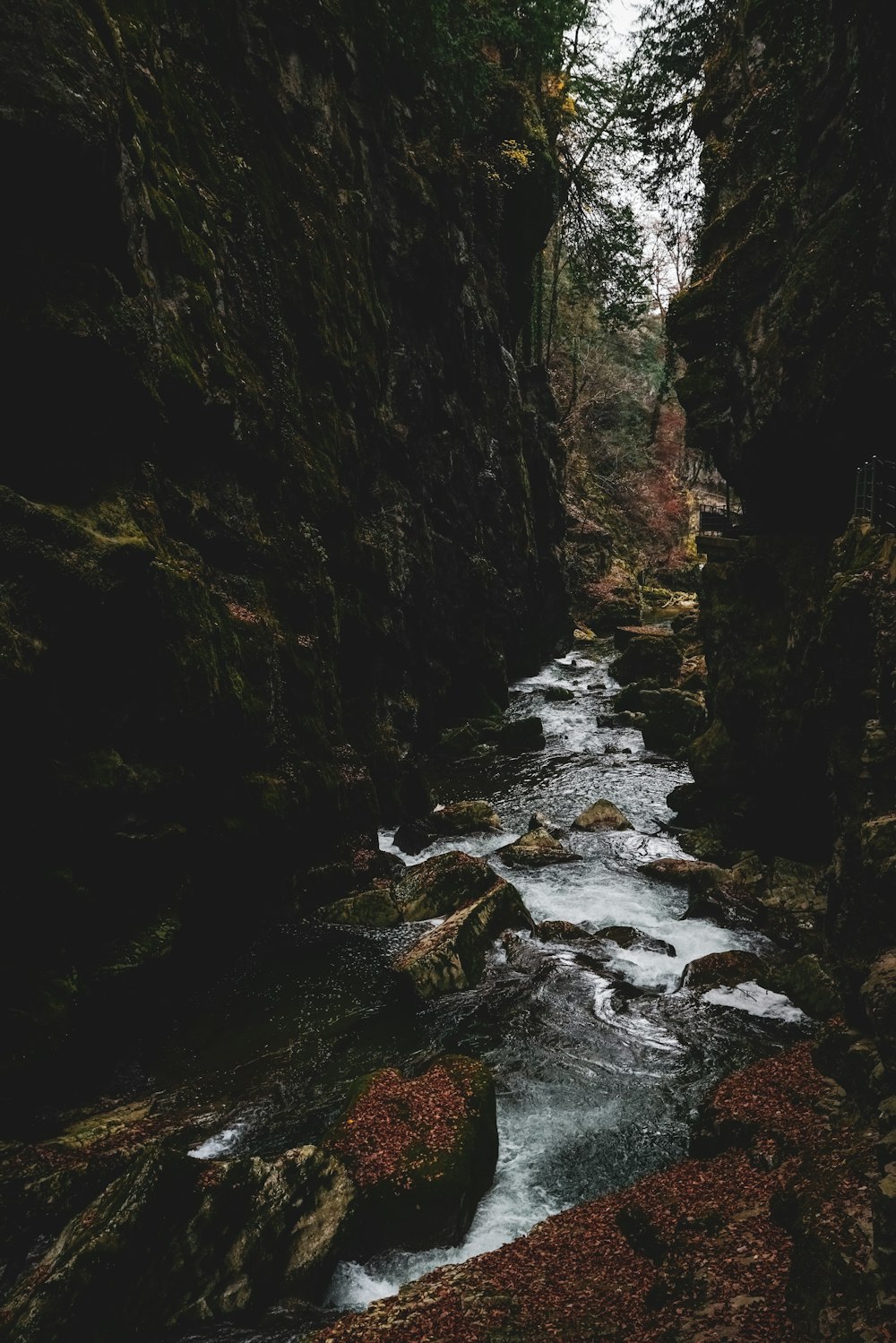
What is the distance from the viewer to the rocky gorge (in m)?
6.18

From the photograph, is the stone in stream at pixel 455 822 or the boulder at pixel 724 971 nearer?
the boulder at pixel 724 971

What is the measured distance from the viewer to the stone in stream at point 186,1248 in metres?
5.46

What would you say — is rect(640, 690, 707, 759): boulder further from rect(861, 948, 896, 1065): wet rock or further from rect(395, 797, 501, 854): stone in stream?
rect(861, 948, 896, 1065): wet rock

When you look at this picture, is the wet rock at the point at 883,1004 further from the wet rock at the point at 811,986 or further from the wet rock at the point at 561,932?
the wet rock at the point at 561,932

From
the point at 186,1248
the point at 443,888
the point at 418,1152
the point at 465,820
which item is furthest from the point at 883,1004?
the point at 465,820

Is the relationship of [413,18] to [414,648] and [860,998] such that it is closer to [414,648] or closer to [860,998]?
[414,648]

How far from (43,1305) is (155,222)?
43.4 feet

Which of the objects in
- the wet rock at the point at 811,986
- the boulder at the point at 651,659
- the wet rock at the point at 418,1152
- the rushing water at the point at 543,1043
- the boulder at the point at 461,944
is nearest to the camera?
the wet rock at the point at 418,1152

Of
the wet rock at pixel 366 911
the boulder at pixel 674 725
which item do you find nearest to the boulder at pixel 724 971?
the wet rock at pixel 366 911

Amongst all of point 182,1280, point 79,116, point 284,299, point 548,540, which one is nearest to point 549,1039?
point 182,1280

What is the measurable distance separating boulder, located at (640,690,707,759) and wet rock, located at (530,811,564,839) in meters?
7.02

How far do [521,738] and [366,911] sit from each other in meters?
12.4

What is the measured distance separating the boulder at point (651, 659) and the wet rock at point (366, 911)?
63.2ft

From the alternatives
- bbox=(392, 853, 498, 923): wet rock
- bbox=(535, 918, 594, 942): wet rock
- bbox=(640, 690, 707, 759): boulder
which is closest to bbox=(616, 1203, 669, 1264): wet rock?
bbox=(535, 918, 594, 942): wet rock
